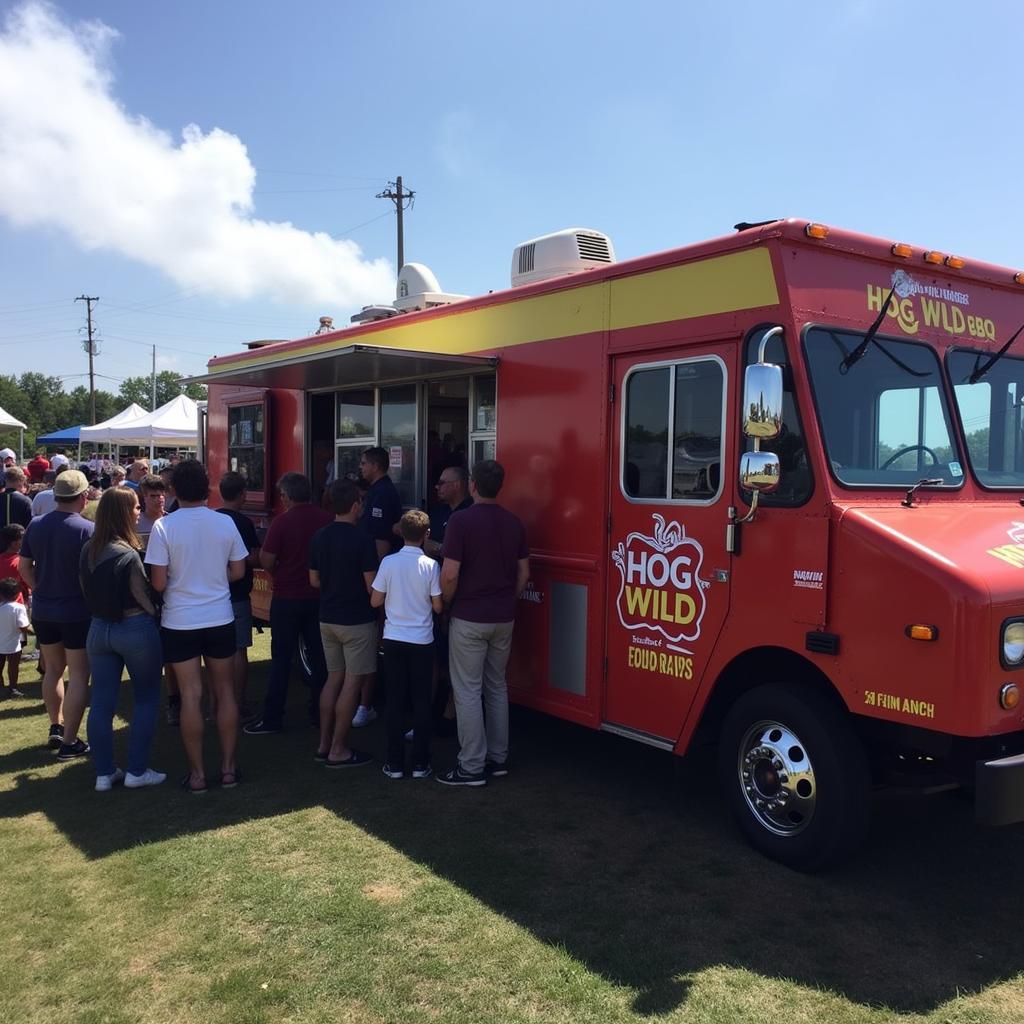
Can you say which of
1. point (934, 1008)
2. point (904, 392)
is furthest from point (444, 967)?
point (904, 392)

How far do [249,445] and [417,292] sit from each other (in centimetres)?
242

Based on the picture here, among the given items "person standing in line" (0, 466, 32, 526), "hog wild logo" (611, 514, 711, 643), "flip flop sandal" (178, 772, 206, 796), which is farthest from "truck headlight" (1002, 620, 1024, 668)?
"person standing in line" (0, 466, 32, 526)

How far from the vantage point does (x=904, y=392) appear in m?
4.34

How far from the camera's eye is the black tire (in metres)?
3.89

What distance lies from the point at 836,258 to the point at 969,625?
1.83 m

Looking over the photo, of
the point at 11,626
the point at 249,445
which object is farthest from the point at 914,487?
the point at 11,626

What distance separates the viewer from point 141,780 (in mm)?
5285

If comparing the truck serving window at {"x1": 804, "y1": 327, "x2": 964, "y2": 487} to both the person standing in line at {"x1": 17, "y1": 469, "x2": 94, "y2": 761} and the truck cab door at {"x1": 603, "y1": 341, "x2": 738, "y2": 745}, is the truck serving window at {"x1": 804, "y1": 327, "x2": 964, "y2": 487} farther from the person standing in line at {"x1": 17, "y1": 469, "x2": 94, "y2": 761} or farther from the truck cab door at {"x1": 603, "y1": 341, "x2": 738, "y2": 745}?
the person standing in line at {"x1": 17, "y1": 469, "x2": 94, "y2": 761}

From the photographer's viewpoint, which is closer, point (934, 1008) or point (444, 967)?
point (934, 1008)

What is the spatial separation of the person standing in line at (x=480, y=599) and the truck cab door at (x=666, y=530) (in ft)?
1.99

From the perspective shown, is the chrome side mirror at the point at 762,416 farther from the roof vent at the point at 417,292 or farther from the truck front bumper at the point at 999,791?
the roof vent at the point at 417,292

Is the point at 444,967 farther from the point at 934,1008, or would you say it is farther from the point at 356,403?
the point at 356,403

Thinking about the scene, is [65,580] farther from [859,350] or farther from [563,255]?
[859,350]

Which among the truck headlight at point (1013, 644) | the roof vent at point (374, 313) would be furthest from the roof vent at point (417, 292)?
the truck headlight at point (1013, 644)
